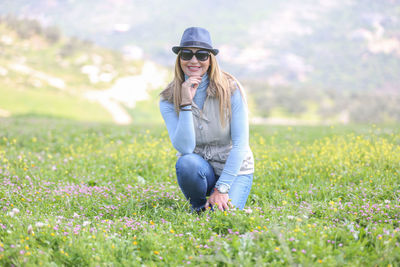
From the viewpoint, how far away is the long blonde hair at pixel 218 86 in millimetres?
4469

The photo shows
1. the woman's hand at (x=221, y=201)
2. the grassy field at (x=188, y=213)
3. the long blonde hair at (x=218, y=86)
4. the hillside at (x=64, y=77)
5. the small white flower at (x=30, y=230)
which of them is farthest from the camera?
the hillside at (x=64, y=77)

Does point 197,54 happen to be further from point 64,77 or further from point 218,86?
point 64,77

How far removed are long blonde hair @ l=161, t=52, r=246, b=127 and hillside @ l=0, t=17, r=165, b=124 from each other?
2857cm

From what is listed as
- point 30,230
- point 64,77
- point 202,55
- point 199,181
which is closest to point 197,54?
point 202,55

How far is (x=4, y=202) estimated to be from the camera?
16.4 ft

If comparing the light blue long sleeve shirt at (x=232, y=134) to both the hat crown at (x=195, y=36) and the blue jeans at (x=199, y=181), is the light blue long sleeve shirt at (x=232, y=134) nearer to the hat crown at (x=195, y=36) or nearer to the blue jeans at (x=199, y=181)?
the blue jeans at (x=199, y=181)

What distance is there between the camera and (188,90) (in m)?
4.33

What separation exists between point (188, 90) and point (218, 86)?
0.40 m

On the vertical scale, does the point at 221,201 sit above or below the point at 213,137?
below

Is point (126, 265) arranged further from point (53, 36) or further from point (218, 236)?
point (53, 36)

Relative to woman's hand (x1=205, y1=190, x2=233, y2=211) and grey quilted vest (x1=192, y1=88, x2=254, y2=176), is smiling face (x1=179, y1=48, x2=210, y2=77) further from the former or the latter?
woman's hand (x1=205, y1=190, x2=233, y2=211)

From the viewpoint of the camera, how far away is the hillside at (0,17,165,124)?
3853 centimetres

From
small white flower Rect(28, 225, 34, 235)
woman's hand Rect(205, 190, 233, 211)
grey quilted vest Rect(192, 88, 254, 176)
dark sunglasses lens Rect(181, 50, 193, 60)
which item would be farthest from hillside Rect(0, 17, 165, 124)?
small white flower Rect(28, 225, 34, 235)

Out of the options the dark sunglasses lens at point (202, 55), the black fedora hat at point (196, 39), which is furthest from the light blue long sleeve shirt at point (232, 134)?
the black fedora hat at point (196, 39)
